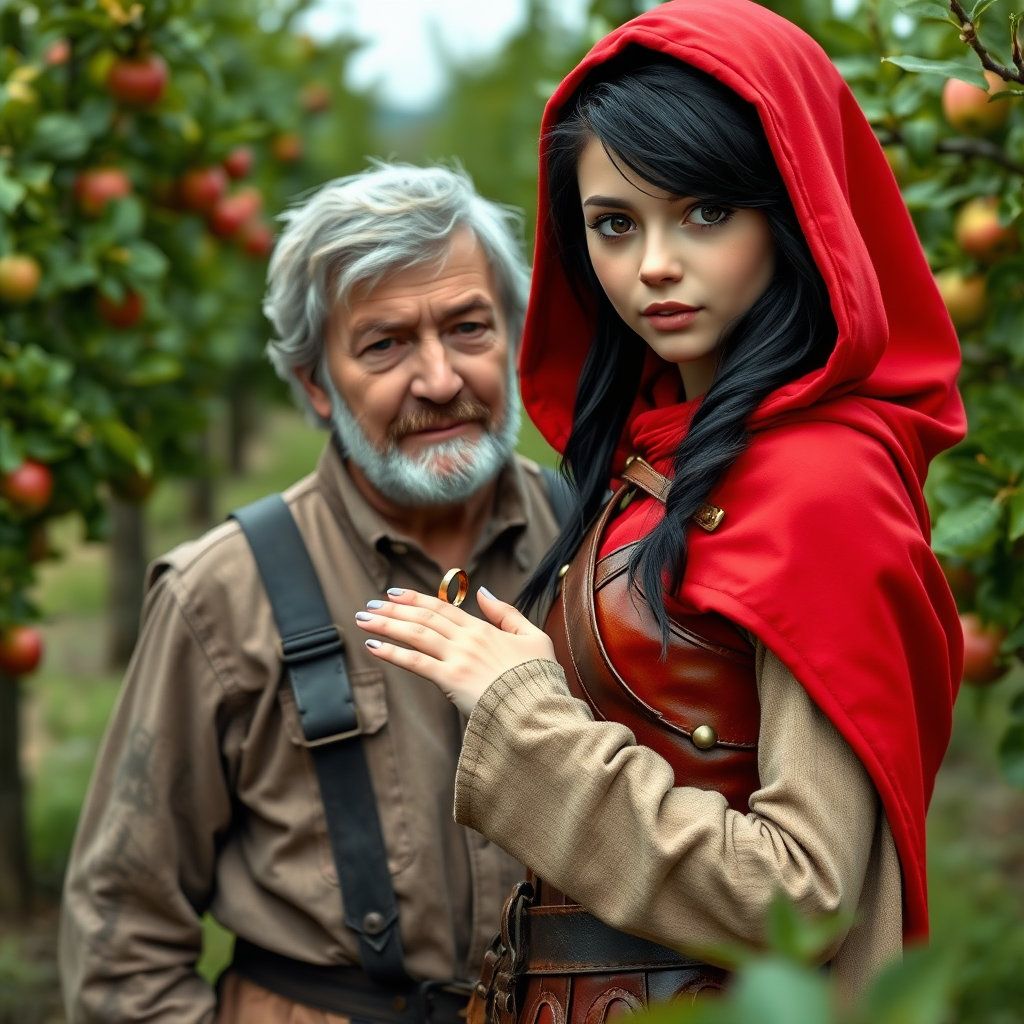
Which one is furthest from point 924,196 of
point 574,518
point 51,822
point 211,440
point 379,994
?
point 211,440

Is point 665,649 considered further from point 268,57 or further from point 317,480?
point 268,57

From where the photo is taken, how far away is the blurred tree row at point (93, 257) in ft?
10.9

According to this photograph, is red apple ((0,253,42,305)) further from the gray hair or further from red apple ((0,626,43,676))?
Result: the gray hair

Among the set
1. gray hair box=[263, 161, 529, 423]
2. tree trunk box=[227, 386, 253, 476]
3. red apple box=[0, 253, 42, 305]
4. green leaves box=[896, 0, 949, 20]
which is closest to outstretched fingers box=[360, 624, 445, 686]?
gray hair box=[263, 161, 529, 423]

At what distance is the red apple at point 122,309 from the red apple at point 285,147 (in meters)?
2.54

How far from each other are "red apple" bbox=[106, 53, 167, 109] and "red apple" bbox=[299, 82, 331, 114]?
10.2 feet

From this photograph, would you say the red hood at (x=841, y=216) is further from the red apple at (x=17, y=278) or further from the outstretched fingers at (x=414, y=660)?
the red apple at (x=17, y=278)

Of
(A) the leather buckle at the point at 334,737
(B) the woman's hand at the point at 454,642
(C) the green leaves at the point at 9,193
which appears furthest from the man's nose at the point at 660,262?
(C) the green leaves at the point at 9,193

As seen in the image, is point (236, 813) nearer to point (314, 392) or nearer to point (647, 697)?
point (314, 392)

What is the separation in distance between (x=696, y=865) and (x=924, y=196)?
1673 mm

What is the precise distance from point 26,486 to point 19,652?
54 cm

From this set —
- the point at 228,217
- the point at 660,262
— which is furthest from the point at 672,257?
the point at 228,217

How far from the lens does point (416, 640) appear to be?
67.5 inches

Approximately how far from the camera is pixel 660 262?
5.48 ft
